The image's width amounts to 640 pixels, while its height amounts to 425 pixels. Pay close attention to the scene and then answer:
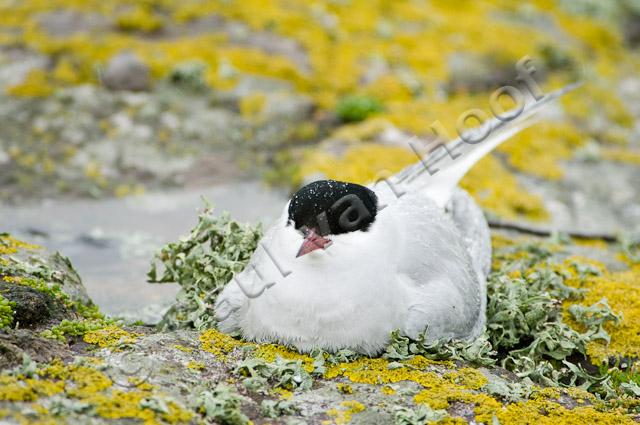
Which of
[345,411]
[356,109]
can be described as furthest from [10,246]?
[356,109]

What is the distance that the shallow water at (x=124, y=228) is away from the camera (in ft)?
16.8

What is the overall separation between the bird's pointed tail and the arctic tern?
0.88 metres

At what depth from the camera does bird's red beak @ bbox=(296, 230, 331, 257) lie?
3.43 meters

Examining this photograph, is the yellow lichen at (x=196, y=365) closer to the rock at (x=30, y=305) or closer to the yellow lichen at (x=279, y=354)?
the yellow lichen at (x=279, y=354)

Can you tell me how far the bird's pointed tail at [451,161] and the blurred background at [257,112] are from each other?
79 centimetres

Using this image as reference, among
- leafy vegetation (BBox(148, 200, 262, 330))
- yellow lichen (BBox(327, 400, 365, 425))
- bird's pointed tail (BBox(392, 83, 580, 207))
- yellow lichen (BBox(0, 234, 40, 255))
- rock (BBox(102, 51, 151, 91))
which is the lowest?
yellow lichen (BBox(327, 400, 365, 425))

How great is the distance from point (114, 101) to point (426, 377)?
5.03 m

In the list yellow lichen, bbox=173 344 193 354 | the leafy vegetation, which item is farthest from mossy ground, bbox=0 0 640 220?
yellow lichen, bbox=173 344 193 354

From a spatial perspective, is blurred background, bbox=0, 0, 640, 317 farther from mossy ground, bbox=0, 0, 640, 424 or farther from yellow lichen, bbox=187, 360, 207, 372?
yellow lichen, bbox=187, 360, 207, 372

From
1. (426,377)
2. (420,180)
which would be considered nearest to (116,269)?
(420,180)

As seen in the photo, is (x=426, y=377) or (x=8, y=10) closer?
(x=426, y=377)

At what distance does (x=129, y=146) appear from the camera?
7.11 meters

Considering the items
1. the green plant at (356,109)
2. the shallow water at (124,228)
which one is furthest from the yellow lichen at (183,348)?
the green plant at (356,109)

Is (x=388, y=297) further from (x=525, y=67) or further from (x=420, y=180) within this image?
(x=525, y=67)
